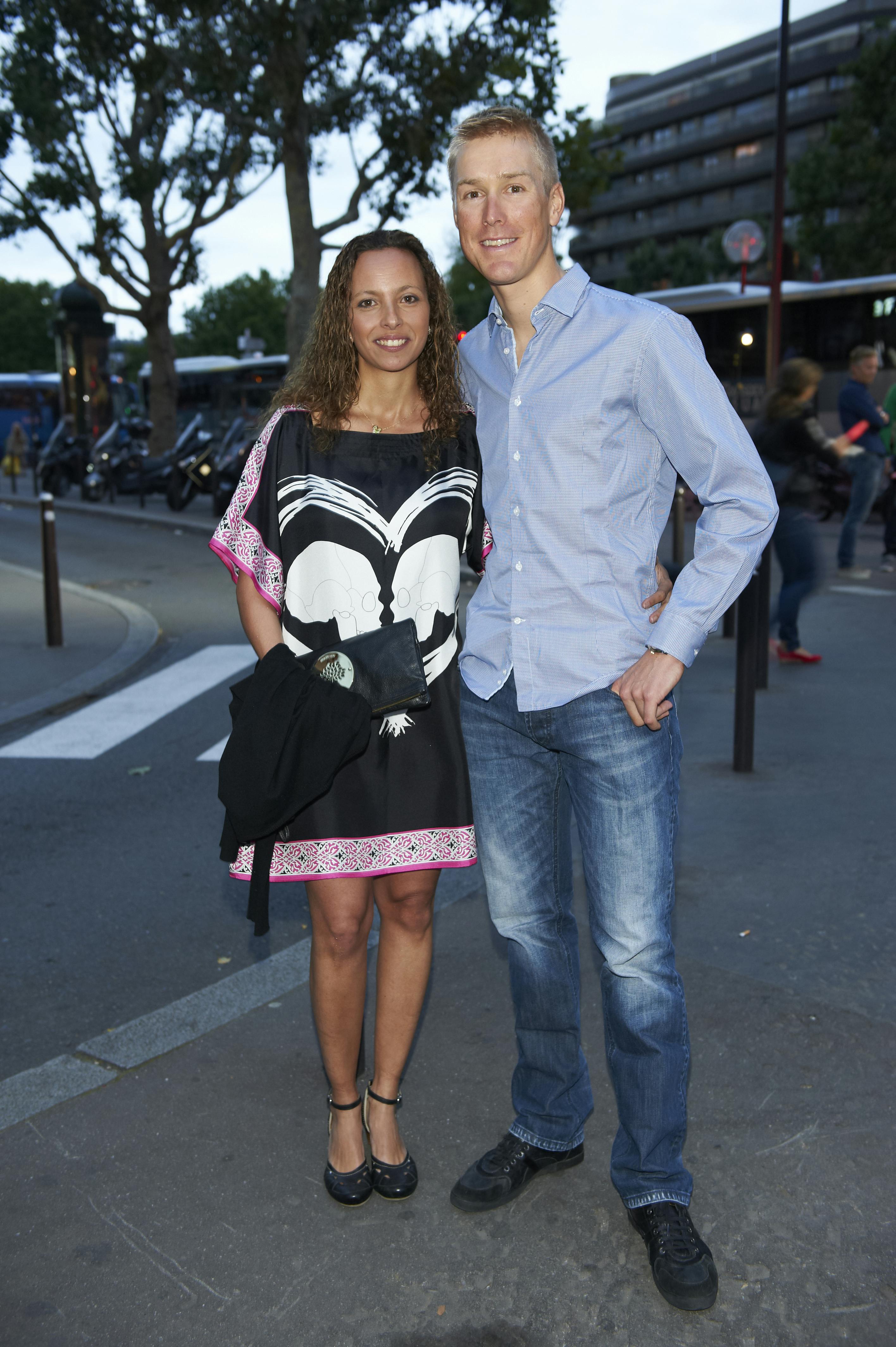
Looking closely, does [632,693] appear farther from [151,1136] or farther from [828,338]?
[828,338]

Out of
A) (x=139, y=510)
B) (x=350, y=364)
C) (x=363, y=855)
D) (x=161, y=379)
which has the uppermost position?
(x=161, y=379)

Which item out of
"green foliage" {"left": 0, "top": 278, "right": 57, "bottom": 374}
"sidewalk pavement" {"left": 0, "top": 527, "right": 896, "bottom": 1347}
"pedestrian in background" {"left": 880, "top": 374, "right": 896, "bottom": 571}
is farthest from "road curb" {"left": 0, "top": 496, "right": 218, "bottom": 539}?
"green foliage" {"left": 0, "top": 278, "right": 57, "bottom": 374}

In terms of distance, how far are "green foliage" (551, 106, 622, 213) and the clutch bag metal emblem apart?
17.8 m

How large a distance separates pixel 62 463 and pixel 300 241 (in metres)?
8.75

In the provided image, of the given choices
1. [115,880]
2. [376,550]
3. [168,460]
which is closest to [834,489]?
[168,460]

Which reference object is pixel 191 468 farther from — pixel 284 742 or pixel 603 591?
pixel 603 591

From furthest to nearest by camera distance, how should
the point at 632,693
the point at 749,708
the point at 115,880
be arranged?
the point at 749,708 → the point at 115,880 → the point at 632,693

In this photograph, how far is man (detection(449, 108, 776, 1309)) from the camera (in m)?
2.20

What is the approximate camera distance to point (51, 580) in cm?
902

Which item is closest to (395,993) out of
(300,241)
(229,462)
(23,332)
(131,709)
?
(131,709)

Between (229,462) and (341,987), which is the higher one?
(229,462)

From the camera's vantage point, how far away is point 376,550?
2.47 metres

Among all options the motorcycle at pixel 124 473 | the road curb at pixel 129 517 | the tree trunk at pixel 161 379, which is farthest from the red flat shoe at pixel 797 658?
the tree trunk at pixel 161 379

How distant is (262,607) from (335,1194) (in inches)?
48.5
